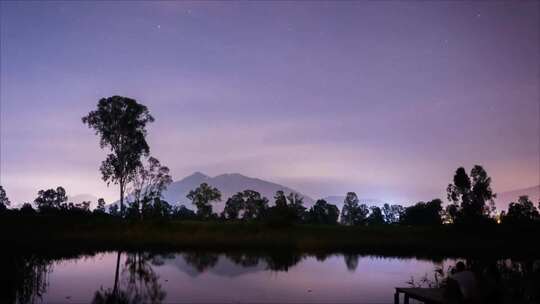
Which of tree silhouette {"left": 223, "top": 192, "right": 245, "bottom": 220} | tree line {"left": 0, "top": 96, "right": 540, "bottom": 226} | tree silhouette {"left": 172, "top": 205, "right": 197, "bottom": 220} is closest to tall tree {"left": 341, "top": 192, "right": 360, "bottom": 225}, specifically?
tree line {"left": 0, "top": 96, "right": 540, "bottom": 226}

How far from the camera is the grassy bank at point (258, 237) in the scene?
1933 inches

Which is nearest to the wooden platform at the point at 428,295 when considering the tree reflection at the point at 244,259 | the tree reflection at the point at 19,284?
the tree reflection at the point at 19,284

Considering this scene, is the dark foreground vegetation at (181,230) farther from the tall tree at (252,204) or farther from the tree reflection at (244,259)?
the tall tree at (252,204)

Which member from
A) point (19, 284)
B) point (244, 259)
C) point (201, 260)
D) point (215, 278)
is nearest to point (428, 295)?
point (215, 278)

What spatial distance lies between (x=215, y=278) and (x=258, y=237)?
89.6 ft

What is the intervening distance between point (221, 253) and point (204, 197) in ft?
210

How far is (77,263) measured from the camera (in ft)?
111

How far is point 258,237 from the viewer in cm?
5616

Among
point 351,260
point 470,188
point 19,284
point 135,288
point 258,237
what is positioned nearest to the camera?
point 19,284

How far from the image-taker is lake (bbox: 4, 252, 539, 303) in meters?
22.5

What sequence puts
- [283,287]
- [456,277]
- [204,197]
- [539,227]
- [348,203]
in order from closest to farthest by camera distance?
1. [456,277]
2. [283,287]
3. [539,227]
4. [204,197]
5. [348,203]

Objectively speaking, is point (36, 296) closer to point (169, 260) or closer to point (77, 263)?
point (77, 263)

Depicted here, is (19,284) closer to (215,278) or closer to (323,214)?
(215,278)

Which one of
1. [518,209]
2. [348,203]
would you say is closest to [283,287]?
[518,209]
